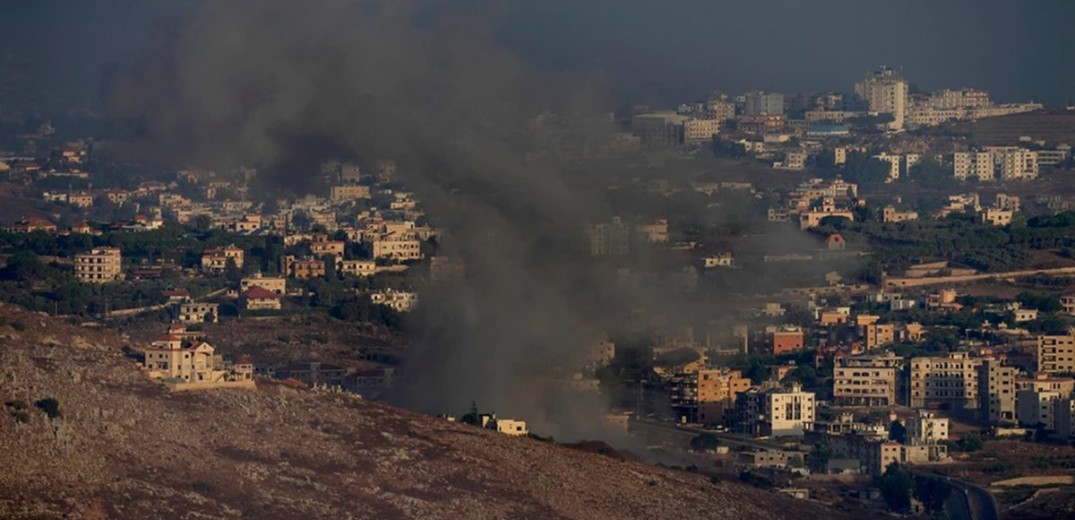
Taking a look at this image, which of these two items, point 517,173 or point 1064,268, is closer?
point 517,173

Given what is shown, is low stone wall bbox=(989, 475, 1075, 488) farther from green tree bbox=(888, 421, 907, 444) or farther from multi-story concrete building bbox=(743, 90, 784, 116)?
multi-story concrete building bbox=(743, 90, 784, 116)

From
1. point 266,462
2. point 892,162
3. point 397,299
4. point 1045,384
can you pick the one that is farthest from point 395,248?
point 892,162

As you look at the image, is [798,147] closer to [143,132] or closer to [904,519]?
[143,132]

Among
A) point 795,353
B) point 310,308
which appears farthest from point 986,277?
point 310,308

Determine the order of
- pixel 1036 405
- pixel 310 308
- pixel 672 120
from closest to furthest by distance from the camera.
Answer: pixel 1036 405
pixel 310 308
pixel 672 120

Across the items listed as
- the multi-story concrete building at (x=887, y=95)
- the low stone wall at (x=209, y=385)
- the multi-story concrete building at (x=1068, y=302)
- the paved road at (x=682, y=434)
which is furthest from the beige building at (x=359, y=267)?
the multi-story concrete building at (x=887, y=95)

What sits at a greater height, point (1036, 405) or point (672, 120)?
point (672, 120)

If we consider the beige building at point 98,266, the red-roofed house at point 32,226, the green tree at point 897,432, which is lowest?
the green tree at point 897,432

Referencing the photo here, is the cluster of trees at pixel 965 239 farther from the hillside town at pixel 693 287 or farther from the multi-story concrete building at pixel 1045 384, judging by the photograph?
the multi-story concrete building at pixel 1045 384
